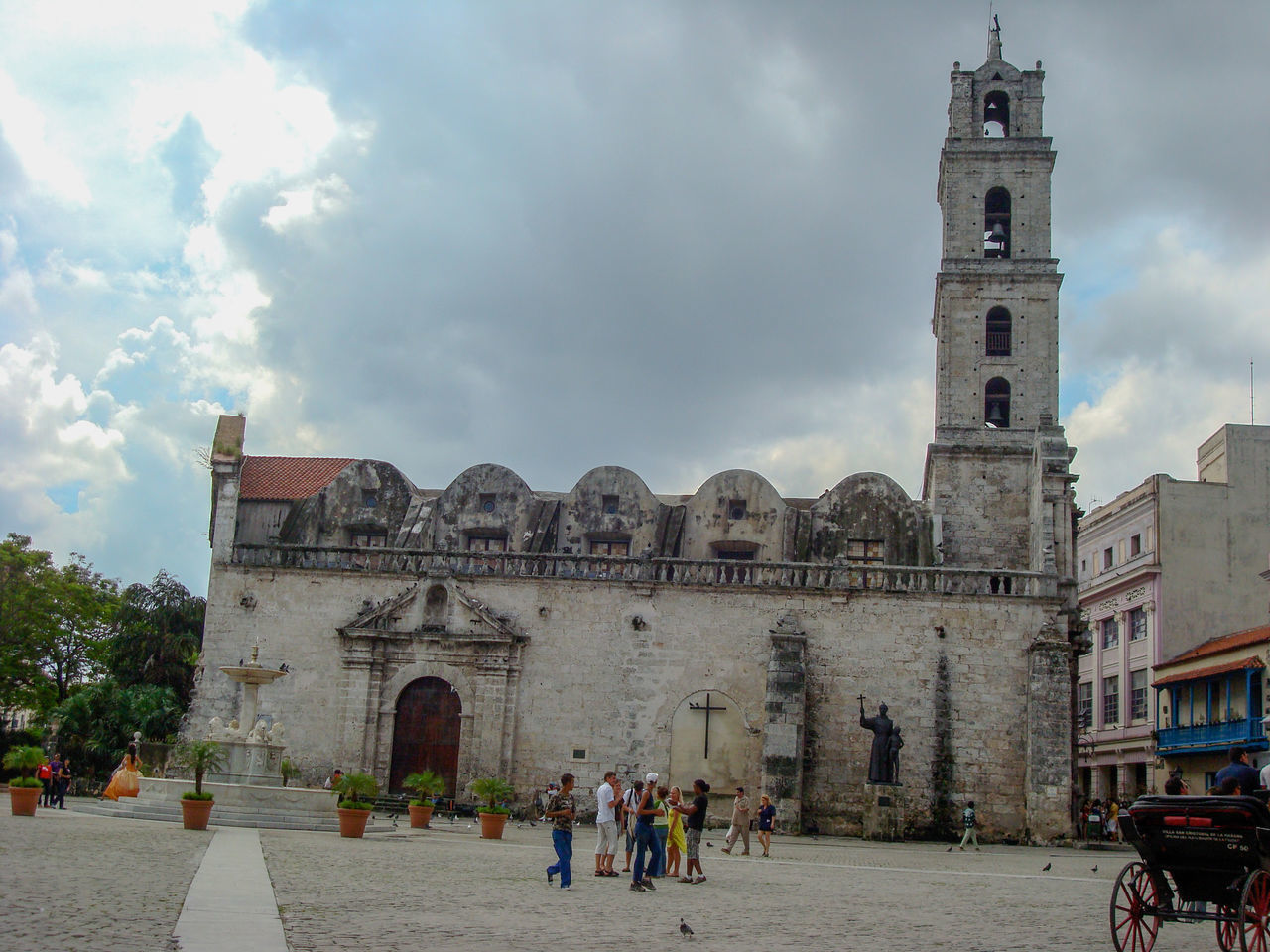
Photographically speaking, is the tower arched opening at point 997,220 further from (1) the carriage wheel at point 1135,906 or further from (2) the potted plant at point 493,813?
(1) the carriage wheel at point 1135,906

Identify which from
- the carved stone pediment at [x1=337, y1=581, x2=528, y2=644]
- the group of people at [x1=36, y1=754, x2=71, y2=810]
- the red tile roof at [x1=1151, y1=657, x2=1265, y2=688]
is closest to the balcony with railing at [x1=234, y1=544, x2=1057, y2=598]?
Answer: the carved stone pediment at [x1=337, y1=581, x2=528, y2=644]

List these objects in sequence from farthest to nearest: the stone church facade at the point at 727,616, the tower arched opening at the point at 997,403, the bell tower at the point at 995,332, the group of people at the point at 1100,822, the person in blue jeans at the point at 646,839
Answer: the group of people at the point at 1100,822 → the tower arched opening at the point at 997,403 → the bell tower at the point at 995,332 → the stone church facade at the point at 727,616 → the person in blue jeans at the point at 646,839

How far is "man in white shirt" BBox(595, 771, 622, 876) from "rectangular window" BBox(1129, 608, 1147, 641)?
3219cm

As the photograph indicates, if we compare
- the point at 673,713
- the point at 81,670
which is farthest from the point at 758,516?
the point at 81,670

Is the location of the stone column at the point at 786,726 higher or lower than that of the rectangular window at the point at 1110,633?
lower

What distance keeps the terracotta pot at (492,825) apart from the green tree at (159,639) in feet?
62.3

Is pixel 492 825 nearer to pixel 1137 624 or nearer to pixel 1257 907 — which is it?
pixel 1257 907

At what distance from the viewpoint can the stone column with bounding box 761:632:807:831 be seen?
26.4 m

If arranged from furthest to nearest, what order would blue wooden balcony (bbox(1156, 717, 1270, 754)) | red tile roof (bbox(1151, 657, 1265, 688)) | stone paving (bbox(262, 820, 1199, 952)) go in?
red tile roof (bbox(1151, 657, 1265, 688))
blue wooden balcony (bbox(1156, 717, 1270, 754))
stone paving (bbox(262, 820, 1199, 952))

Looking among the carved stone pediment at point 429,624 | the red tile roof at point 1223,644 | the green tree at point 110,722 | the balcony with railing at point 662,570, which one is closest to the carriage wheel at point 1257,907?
the balcony with railing at point 662,570

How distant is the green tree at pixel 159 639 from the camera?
123 ft

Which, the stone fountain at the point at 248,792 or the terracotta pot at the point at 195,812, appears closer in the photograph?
the terracotta pot at the point at 195,812

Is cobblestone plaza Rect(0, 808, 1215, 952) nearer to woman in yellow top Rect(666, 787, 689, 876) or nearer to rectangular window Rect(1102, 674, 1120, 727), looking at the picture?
woman in yellow top Rect(666, 787, 689, 876)

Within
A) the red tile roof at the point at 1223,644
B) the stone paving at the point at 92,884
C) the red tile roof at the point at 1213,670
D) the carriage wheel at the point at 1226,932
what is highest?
the red tile roof at the point at 1223,644
